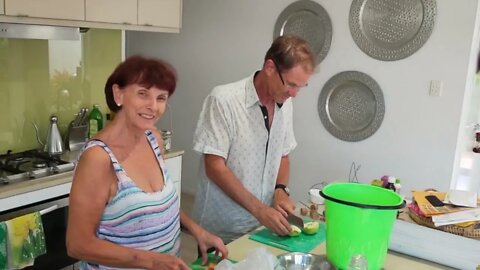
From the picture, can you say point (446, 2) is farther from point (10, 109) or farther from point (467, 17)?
point (10, 109)

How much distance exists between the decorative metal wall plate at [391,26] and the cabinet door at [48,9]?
6.17 feet

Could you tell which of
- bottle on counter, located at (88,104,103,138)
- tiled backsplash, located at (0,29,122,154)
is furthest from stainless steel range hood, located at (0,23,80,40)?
bottle on counter, located at (88,104,103,138)

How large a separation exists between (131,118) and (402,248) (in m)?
0.98

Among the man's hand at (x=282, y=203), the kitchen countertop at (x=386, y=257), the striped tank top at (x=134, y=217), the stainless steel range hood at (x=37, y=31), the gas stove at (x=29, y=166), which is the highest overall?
the stainless steel range hood at (x=37, y=31)

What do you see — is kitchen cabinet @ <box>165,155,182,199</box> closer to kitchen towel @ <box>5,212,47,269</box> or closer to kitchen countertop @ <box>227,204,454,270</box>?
kitchen towel @ <box>5,212,47,269</box>

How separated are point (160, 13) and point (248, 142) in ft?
5.57

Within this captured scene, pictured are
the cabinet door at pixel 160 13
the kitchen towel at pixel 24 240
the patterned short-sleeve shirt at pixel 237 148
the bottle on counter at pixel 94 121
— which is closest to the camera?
the patterned short-sleeve shirt at pixel 237 148

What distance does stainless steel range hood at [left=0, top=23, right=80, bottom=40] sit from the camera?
228 centimetres

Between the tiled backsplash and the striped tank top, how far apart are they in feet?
5.74

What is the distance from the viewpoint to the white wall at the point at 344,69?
303cm

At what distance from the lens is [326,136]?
3.58 meters

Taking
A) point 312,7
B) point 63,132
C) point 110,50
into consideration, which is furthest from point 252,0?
point 63,132

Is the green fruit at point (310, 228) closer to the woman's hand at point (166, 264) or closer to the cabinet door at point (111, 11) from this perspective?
the woman's hand at point (166, 264)

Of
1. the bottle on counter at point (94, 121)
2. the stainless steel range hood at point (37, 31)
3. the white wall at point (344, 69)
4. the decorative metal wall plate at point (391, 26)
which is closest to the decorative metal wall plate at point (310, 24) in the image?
the white wall at point (344, 69)
